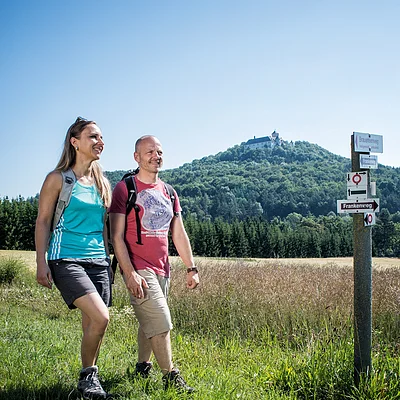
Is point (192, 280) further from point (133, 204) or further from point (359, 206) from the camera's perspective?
point (359, 206)

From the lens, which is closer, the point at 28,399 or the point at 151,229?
the point at 28,399

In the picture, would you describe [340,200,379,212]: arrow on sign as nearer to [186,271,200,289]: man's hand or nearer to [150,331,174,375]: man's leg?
[186,271,200,289]: man's hand

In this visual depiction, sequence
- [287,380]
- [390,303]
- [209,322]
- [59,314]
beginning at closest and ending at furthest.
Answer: [287,380], [390,303], [209,322], [59,314]

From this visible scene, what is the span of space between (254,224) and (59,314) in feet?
272

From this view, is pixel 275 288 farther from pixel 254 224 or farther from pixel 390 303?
pixel 254 224

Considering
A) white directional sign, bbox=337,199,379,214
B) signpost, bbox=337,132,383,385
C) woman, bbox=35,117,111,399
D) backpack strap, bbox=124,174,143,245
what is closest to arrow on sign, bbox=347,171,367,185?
signpost, bbox=337,132,383,385

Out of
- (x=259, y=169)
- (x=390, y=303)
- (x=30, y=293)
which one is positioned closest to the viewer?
(x=390, y=303)

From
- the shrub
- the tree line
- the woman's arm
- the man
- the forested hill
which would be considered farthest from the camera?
the forested hill

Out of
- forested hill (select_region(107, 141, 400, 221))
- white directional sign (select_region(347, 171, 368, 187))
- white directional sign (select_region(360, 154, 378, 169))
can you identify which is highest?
forested hill (select_region(107, 141, 400, 221))

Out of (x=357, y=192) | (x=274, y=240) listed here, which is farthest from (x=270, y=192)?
(x=357, y=192)

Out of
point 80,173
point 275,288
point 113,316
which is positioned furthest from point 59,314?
→ point 80,173

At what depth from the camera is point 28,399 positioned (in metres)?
3.36

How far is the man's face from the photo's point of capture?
12.7ft

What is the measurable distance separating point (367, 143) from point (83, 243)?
93.8 inches
